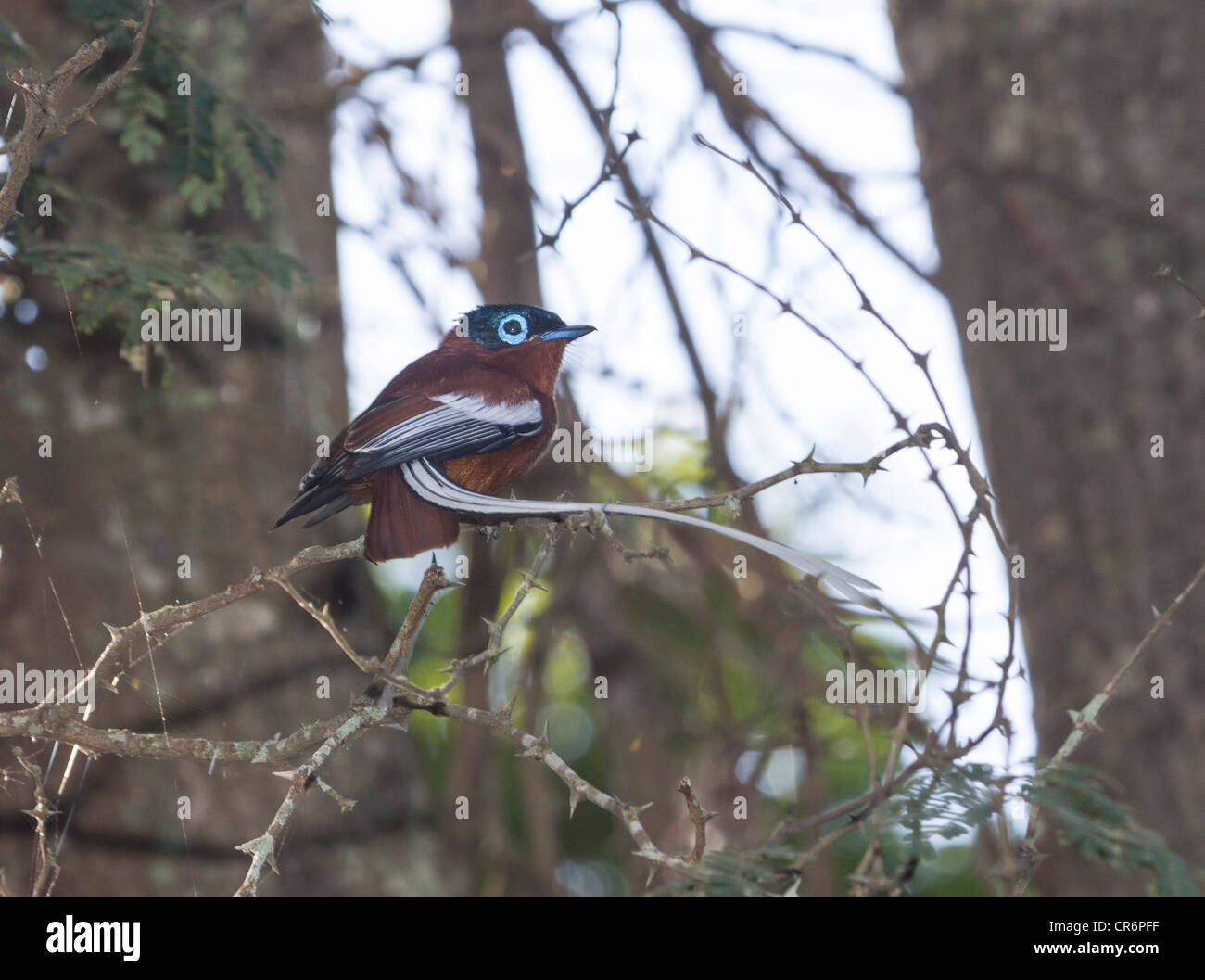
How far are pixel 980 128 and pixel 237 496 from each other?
3660 mm

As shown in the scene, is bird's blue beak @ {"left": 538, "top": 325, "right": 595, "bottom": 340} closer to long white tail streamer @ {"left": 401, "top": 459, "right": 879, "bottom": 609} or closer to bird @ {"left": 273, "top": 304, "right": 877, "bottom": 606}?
bird @ {"left": 273, "top": 304, "right": 877, "bottom": 606}

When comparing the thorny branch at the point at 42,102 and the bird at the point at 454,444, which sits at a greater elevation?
the thorny branch at the point at 42,102

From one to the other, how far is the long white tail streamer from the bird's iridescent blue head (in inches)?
24.2

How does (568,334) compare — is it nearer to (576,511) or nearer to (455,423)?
(455,423)

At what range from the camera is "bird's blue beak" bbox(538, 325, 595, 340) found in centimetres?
312

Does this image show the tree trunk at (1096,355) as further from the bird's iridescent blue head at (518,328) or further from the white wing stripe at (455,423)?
the white wing stripe at (455,423)

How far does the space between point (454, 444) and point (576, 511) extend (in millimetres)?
470

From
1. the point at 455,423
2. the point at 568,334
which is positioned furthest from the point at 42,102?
the point at 568,334

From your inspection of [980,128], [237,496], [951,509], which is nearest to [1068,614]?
[980,128]

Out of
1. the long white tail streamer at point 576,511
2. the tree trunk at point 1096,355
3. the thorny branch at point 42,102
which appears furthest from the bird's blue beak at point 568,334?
the tree trunk at point 1096,355

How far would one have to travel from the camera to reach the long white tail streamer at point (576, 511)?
83.0 inches

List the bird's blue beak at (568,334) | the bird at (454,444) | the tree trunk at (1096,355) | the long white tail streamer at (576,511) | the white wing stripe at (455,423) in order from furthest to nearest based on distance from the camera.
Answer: the tree trunk at (1096,355) → the bird's blue beak at (568,334) → the white wing stripe at (455,423) → the bird at (454,444) → the long white tail streamer at (576,511)

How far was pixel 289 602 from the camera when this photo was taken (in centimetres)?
444

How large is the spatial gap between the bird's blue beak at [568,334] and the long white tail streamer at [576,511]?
0.60 m
